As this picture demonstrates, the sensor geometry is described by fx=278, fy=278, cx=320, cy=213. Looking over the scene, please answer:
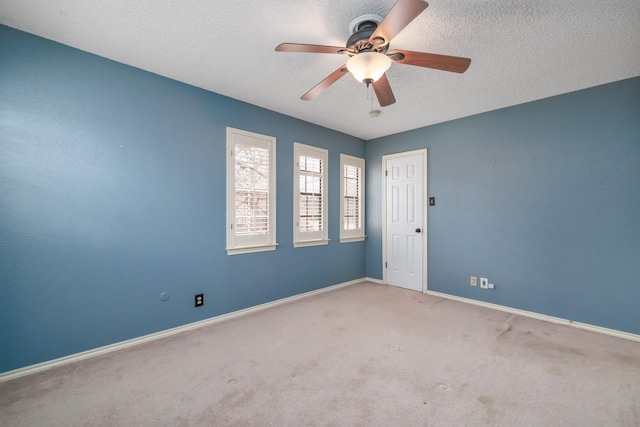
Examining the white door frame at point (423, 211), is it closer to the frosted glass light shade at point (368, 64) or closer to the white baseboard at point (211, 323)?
the white baseboard at point (211, 323)

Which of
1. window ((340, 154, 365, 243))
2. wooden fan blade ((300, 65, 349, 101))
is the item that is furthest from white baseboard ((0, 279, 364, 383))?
wooden fan blade ((300, 65, 349, 101))

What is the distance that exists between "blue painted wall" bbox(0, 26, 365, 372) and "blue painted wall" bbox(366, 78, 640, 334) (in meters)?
2.88

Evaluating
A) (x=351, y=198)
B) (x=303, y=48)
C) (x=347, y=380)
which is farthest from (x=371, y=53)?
(x=351, y=198)


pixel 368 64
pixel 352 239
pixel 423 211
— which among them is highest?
pixel 368 64

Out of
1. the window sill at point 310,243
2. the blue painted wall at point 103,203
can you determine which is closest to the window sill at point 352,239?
the window sill at point 310,243

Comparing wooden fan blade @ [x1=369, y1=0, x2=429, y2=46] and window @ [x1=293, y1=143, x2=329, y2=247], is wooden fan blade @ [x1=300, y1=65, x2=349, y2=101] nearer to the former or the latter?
wooden fan blade @ [x1=369, y1=0, x2=429, y2=46]

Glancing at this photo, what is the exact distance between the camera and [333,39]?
216cm

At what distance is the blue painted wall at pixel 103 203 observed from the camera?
2129mm

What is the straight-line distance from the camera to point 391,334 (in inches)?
113

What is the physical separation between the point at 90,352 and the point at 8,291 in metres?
0.77

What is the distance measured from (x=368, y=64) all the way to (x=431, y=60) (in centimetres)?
42

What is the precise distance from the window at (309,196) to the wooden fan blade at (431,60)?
2.28 metres

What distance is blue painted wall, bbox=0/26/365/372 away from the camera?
2.13 metres

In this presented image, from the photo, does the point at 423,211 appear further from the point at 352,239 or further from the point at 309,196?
the point at 309,196
